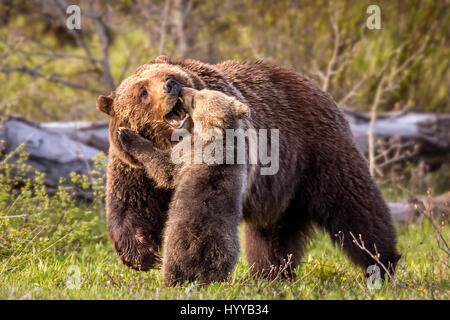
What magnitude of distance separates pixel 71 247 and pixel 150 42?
6374 millimetres

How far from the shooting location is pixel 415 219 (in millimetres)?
8312

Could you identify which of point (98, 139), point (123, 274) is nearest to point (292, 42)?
point (98, 139)

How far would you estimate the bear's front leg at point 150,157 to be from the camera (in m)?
4.53

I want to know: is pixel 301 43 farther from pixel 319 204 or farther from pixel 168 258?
pixel 168 258

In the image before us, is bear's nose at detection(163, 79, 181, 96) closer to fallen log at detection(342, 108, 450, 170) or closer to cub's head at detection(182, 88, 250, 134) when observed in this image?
cub's head at detection(182, 88, 250, 134)

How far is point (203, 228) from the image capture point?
4.15 metres

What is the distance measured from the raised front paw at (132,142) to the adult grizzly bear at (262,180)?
0.39 ft

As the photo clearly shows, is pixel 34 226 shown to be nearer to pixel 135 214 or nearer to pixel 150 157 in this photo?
pixel 135 214

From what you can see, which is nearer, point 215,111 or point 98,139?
point 215,111

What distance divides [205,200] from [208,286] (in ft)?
1.73

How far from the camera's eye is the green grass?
4055mm

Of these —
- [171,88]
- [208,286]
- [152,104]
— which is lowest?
[208,286]

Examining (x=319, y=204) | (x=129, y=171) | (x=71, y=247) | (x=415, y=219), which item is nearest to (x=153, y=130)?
(x=129, y=171)

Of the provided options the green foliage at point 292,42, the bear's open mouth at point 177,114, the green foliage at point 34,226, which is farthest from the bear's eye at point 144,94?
the green foliage at point 292,42
